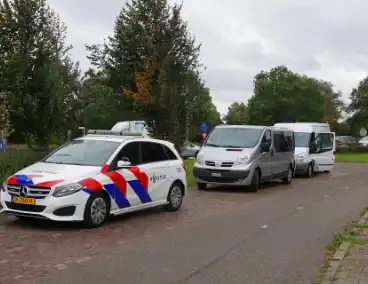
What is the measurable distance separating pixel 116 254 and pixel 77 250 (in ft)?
2.00

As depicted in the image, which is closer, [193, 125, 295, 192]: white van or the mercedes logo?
the mercedes logo

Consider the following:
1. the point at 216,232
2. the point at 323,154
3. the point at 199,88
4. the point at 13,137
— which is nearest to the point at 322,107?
the point at 323,154

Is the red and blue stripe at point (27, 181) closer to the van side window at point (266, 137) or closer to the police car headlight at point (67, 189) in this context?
the police car headlight at point (67, 189)

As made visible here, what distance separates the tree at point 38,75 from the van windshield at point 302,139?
11.6 m

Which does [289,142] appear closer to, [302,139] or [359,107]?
[302,139]

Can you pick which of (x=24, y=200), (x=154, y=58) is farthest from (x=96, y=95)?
(x=24, y=200)

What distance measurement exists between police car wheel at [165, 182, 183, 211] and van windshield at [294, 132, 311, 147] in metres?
13.2

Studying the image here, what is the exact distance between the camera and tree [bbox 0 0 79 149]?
1486 centimetres

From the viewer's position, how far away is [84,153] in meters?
10.5

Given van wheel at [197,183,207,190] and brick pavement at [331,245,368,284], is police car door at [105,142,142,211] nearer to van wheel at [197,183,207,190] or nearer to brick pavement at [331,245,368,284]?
brick pavement at [331,245,368,284]

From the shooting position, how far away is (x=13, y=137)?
1691 cm

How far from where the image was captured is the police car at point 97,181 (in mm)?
9117

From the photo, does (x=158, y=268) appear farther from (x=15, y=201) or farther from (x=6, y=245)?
(x=15, y=201)

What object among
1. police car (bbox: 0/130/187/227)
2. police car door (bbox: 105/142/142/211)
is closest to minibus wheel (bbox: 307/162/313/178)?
police car (bbox: 0/130/187/227)
